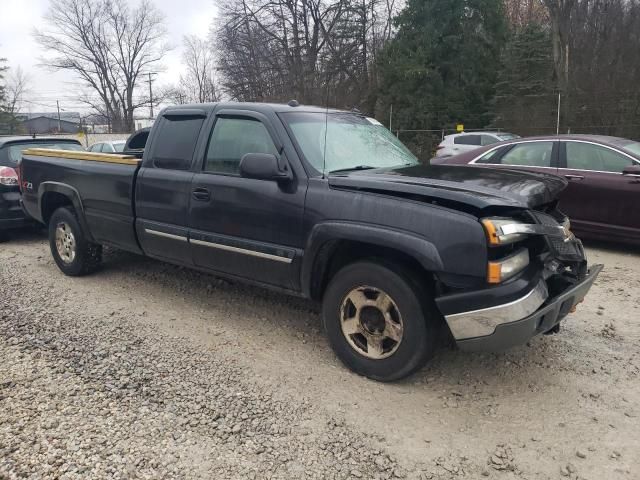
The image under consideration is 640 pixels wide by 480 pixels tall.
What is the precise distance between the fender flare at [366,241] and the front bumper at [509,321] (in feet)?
1.19

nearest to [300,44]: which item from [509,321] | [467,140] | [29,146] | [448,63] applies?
[448,63]

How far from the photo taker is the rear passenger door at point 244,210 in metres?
3.84

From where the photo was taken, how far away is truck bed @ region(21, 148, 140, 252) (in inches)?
200

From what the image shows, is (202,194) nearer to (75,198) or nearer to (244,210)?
(244,210)

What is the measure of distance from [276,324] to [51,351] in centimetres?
178

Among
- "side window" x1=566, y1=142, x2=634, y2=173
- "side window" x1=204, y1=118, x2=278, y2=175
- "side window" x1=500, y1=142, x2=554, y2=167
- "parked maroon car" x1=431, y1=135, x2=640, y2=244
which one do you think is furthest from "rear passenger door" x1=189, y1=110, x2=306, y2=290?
"side window" x1=566, y1=142, x2=634, y2=173

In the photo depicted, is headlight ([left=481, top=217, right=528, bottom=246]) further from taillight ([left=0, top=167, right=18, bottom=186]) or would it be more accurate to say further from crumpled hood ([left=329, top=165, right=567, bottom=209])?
taillight ([left=0, top=167, right=18, bottom=186])

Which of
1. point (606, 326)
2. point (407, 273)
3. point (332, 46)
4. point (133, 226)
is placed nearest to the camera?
point (407, 273)

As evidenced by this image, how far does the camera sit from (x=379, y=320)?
11.5 feet

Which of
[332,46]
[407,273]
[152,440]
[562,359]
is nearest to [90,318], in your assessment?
[152,440]

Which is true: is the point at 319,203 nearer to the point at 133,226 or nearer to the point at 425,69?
the point at 133,226

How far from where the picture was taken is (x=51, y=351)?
13.2 ft

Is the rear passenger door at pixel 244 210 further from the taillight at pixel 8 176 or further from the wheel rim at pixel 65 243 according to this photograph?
the taillight at pixel 8 176

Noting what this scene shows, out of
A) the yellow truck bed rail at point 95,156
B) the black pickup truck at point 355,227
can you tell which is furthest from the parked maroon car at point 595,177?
the yellow truck bed rail at point 95,156
